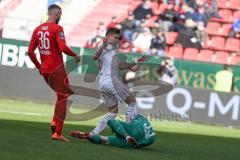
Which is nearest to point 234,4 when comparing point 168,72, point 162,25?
point 162,25

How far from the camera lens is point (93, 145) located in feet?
43.1

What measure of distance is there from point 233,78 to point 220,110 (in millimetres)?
2242

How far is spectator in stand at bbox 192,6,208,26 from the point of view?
31.3 m

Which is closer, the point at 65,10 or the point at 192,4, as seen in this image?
the point at 192,4

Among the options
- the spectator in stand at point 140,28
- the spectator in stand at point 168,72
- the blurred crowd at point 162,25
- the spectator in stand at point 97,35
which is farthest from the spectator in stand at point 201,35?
the spectator in stand at point 168,72

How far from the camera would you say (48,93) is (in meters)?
24.3

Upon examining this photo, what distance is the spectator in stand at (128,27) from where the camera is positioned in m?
30.4

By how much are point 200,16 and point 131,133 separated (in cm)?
1879

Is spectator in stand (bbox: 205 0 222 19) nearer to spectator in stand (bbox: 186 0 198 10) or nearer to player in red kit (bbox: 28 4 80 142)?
spectator in stand (bbox: 186 0 198 10)

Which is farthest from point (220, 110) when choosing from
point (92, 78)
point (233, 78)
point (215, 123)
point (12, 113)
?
point (12, 113)

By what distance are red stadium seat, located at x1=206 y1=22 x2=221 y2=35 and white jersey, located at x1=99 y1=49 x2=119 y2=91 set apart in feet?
60.8

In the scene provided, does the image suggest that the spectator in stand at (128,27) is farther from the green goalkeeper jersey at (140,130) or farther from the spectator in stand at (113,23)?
the green goalkeeper jersey at (140,130)

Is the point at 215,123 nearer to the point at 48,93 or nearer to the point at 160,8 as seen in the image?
the point at 48,93

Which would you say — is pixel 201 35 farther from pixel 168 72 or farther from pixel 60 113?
pixel 60 113
